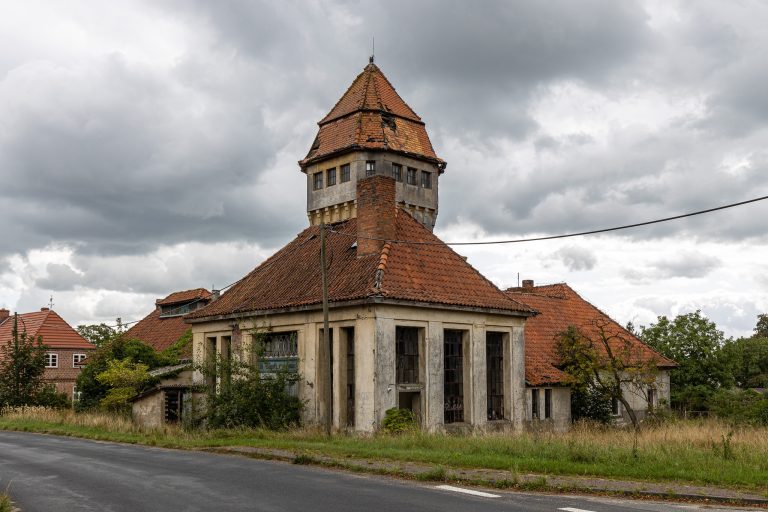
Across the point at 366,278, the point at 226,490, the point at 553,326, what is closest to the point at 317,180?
the point at 366,278

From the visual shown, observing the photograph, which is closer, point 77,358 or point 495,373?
point 495,373

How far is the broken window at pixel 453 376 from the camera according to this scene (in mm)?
25891

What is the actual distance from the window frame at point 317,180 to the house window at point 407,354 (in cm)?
1125

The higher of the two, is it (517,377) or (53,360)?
(517,377)

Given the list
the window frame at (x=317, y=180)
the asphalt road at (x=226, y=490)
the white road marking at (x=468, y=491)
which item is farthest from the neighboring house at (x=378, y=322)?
the white road marking at (x=468, y=491)

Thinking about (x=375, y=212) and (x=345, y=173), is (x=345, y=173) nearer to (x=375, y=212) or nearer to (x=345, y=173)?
(x=345, y=173)

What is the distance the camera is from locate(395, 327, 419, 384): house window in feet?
80.8

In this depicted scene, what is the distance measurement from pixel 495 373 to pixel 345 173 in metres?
11.1

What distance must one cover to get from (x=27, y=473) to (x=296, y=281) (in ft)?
45.6

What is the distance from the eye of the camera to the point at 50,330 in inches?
2349

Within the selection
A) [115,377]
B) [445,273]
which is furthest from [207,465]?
[115,377]

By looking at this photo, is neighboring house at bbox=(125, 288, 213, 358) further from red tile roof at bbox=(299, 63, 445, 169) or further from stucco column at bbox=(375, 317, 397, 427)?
stucco column at bbox=(375, 317, 397, 427)

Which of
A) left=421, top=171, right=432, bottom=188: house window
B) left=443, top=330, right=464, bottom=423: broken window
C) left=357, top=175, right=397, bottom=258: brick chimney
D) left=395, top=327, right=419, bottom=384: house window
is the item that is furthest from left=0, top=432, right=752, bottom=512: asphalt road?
left=421, top=171, right=432, bottom=188: house window

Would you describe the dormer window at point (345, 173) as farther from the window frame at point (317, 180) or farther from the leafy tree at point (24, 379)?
the leafy tree at point (24, 379)
